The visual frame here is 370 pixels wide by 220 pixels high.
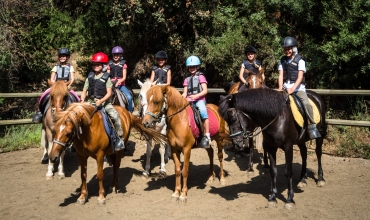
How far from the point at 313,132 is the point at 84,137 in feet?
12.5

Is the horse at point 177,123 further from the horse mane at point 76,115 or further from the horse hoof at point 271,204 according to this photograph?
the horse hoof at point 271,204

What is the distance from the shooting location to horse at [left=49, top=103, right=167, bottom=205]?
19.4 feet

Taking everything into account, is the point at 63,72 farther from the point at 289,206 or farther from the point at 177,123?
the point at 289,206

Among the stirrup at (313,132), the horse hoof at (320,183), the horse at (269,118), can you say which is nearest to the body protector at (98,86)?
the horse at (269,118)

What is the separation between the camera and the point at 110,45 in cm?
1546

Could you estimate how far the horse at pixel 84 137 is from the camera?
591cm

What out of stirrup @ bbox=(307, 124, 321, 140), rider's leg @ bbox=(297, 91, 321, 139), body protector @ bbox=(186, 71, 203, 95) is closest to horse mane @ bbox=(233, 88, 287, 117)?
rider's leg @ bbox=(297, 91, 321, 139)

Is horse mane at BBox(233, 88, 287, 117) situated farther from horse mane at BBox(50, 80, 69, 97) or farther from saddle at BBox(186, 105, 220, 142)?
horse mane at BBox(50, 80, 69, 97)

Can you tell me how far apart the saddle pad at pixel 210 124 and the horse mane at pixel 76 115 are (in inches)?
67.6

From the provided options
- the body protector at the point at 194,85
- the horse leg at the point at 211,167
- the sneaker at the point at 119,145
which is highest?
the body protector at the point at 194,85

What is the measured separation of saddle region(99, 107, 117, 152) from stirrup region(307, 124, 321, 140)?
133 inches

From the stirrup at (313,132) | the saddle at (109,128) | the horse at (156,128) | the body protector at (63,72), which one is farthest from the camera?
the body protector at (63,72)

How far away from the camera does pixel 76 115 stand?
6102 mm

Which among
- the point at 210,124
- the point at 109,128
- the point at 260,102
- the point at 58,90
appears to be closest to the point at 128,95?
the point at 58,90
